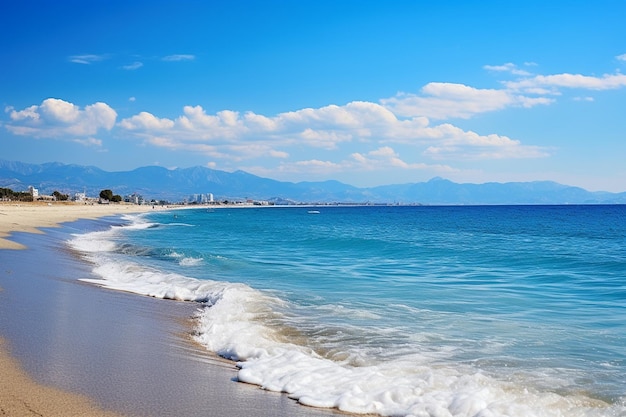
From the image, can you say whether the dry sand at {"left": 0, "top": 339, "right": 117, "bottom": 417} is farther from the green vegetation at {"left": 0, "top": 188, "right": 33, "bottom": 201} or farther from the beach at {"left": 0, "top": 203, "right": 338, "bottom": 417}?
the green vegetation at {"left": 0, "top": 188, "right": 33, "bottom": 201}

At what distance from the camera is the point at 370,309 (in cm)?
1458

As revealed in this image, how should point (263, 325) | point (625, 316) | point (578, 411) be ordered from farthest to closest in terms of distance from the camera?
point (625, 316)
point (263, 325)
point (578, 411)

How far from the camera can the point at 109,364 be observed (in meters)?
7.79

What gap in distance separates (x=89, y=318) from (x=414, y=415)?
739 centimetres

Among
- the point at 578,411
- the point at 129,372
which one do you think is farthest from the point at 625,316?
the point at 129,372

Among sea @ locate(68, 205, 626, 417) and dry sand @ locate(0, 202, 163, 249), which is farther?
dry sand @ locate(0, 202, 163, 249)

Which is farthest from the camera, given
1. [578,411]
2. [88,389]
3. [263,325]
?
[263,325]

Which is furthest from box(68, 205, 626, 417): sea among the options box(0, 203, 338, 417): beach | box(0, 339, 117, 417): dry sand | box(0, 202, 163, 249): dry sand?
box(0, 202, 163, 249): dry sand

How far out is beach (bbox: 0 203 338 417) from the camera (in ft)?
20.5

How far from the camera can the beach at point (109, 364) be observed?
6254 millimetres

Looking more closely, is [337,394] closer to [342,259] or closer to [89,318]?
[89,318]

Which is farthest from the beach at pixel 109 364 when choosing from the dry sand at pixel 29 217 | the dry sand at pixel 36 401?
the dry sand at pixel 29 217

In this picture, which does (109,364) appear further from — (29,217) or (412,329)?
(29,217)

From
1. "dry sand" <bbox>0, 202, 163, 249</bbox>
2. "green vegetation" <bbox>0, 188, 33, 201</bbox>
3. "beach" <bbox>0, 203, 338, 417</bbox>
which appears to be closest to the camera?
"beach" <bbox>0, 203, 338, 417</bbox>
